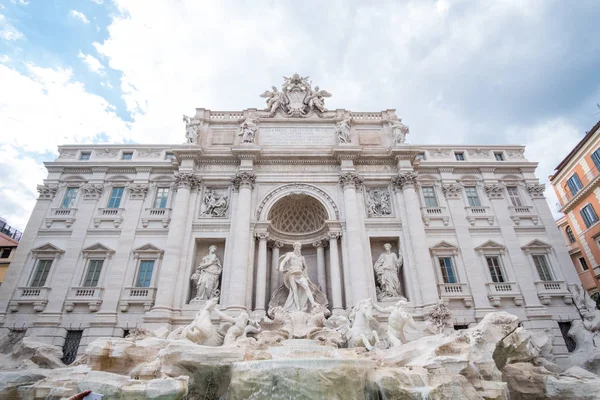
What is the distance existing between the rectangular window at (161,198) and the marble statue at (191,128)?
347 centimetres

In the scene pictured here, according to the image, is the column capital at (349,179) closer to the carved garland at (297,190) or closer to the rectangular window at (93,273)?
the carved garland at (297,190)

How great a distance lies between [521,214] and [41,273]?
27.9 m

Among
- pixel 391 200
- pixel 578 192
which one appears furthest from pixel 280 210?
pixel 578 192

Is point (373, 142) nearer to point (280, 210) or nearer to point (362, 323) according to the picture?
point (280, 210)

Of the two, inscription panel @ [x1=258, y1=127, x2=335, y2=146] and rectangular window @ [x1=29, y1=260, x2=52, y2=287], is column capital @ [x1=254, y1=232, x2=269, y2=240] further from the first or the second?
rectangular window @ [x1=29, y1=260, x2=52, y2=287]

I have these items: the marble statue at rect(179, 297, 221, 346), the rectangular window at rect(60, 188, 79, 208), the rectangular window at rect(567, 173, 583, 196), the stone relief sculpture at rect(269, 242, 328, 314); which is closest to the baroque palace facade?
the rectangular window at rect(60, 188, 79, 208)

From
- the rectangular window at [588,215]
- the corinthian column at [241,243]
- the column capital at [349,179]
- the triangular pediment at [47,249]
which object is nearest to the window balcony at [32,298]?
the triangular pediment at [47,249]

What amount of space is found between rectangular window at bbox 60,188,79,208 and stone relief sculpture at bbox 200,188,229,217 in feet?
26.7

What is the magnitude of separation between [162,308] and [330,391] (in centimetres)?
1039

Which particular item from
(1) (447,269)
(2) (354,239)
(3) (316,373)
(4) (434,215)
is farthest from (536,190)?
(3) (316,373)

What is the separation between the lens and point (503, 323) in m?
10.6

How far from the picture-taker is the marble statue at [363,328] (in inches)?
475

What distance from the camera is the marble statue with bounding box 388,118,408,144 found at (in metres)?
19.9

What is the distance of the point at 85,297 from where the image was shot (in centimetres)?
1628
